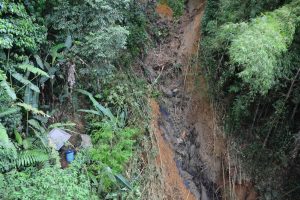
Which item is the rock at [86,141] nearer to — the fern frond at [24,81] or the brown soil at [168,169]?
A: the fern frond at [24,81]

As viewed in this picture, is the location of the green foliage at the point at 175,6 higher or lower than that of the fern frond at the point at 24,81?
higher

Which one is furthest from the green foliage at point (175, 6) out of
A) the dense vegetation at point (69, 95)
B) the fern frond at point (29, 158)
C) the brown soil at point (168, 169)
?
the fern frond at point (29, 158)

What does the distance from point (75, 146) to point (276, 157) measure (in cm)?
324

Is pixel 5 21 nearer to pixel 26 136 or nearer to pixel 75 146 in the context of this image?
pixel 26 136

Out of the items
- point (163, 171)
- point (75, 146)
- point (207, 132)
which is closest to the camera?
point (75, 146)

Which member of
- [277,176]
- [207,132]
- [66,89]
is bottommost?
[277,176]

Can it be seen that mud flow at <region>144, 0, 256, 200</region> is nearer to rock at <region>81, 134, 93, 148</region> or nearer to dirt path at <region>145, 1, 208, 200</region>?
dirt path at <region>145, 1, 208, 200</region>

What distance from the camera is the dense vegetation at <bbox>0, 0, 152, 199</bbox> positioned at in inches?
148

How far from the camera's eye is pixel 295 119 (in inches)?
213

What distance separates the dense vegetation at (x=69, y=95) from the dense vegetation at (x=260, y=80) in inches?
56.6

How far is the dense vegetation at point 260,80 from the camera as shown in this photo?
4324mm

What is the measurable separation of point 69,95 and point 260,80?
253 centimetres

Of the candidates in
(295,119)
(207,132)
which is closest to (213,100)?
(207,132)

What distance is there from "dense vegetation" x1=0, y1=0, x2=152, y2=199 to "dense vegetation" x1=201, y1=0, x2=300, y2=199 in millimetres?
1437
